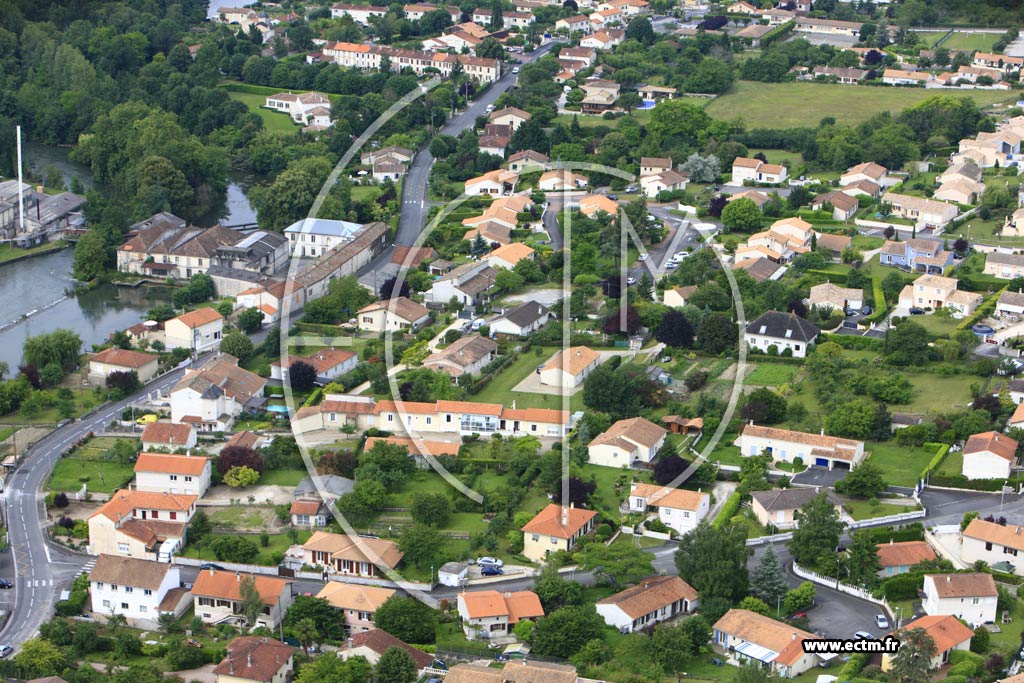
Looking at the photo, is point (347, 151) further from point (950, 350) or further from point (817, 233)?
point (950, 350)

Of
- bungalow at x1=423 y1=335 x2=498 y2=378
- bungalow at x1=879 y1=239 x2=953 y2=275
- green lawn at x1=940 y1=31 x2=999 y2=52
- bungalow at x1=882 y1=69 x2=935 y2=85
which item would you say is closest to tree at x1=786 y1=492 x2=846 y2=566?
bungalow at x1=423 y1=335 x2=498 y2=378

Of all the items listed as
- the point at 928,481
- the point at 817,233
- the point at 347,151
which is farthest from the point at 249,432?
the point at 347,151

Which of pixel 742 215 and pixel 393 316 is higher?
pixel 742 215

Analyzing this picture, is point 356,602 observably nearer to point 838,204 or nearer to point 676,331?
point 676,331

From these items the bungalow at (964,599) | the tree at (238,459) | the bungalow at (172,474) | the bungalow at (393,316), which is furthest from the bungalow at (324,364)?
the bungalow at (964,599)

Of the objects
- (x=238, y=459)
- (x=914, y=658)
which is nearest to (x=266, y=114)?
(x=238, y=459)

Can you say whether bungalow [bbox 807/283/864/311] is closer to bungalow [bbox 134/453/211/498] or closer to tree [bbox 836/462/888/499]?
tree [bbox 836/462/888/499]

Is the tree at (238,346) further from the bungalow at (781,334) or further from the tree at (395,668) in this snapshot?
the tree at (395,668)
